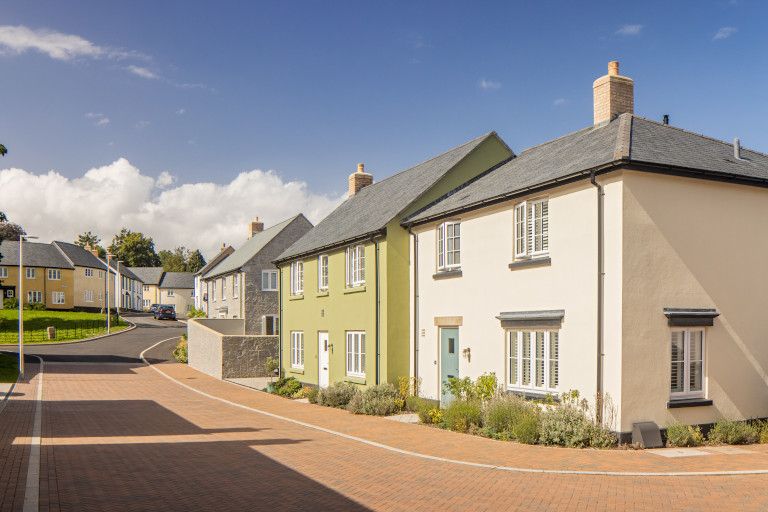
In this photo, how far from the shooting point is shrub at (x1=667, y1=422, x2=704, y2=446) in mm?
13500

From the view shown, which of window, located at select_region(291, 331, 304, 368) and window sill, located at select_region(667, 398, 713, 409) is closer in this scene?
window sill, located at select_region(667, 398, 713, 409)

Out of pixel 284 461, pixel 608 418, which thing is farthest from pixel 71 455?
pixel 608 418

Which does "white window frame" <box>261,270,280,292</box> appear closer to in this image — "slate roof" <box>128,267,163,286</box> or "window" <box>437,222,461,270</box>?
"window" <box>437,222,461,270</box>

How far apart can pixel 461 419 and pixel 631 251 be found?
18.8ft

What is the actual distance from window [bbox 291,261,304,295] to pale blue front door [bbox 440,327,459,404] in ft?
34.0

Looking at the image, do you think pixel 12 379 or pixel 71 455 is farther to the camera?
pixel 12 379

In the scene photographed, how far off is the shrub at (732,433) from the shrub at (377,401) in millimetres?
8956

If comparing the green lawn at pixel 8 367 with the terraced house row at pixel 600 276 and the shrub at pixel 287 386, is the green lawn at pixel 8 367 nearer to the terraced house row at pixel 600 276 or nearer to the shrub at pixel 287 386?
the shrub at pixel 287 386

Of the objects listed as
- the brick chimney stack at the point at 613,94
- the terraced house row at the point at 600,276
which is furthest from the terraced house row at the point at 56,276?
the brick chimney stack at the point at 613,94

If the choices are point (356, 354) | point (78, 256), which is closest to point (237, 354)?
point (356, 354)

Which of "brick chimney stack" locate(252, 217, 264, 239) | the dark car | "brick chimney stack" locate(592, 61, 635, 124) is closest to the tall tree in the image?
the dark car

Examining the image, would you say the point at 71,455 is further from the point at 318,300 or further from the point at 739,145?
the point at 739,145

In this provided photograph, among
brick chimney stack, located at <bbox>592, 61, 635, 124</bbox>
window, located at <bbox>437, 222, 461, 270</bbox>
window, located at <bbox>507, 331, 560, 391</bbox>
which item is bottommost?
window, located at <bbox>507, 331, 560, 391</bbox>

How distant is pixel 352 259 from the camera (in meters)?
23.9
